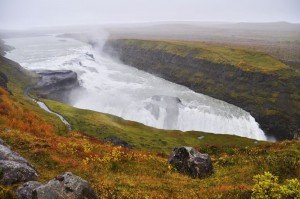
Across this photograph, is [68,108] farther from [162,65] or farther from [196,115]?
[162,65]

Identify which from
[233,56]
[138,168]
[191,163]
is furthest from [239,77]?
[138,168]

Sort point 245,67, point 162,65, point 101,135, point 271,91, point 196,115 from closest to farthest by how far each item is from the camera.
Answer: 1. point 101,135
2. point 196,115
3. point 271,91
4. point 245,67
5. point 162,65

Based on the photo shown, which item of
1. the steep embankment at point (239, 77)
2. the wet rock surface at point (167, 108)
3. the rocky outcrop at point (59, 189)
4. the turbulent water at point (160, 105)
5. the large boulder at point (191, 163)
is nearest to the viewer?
the rocky outcrop at point (59, 189)

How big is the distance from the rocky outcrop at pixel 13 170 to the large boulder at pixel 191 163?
14.9 metres

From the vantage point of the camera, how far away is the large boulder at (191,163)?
3120 centimetres

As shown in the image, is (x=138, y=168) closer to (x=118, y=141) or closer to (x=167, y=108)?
(x=118, y=141)

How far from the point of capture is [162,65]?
155 metres

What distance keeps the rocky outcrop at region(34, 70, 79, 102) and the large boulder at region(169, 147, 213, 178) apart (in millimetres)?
74005

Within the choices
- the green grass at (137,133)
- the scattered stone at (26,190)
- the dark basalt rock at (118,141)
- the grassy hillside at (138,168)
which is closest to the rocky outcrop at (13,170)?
the grassy hillside at (138,168)

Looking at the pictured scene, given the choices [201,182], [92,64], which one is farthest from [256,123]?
[92,64]

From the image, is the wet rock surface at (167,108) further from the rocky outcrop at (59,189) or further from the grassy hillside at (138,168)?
the rocky outcrop at (59,189)

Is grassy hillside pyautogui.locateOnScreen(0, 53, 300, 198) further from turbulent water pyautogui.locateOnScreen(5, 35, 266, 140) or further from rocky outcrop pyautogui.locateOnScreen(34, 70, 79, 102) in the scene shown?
rocky outcrop pyautogui.locateOnScreen(34, 70, 79, 102)

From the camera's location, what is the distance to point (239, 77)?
12294cm

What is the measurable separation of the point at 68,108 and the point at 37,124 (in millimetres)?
29652
